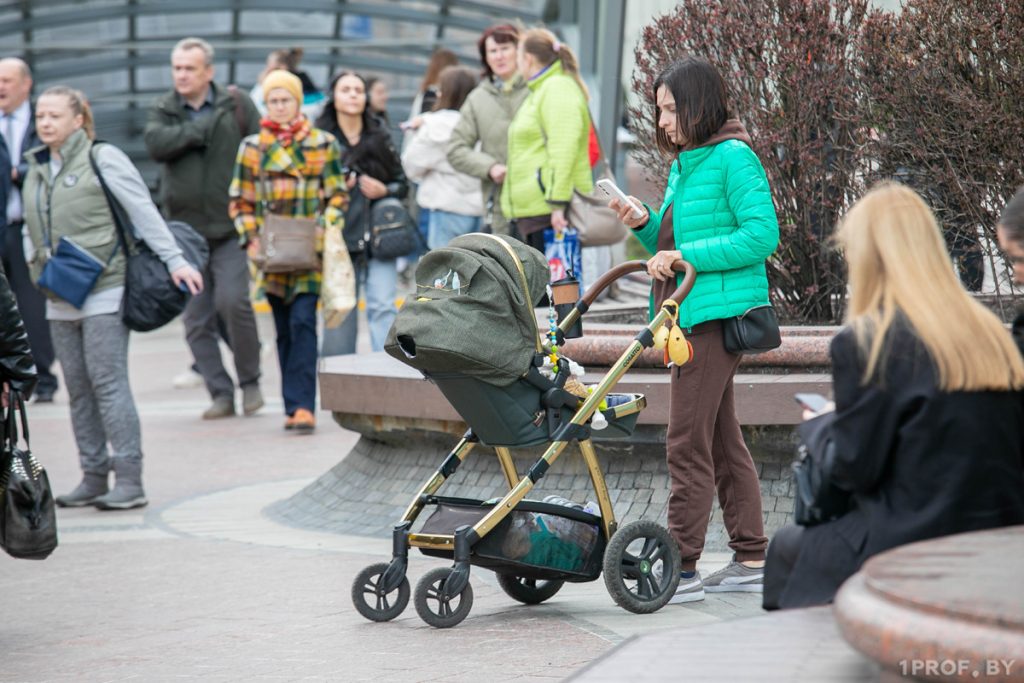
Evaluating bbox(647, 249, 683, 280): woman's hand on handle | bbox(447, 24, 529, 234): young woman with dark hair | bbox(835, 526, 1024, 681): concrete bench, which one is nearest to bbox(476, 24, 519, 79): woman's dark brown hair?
bbox(447, 24, 529, 234): young woman with dark hair

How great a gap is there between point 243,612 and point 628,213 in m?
2.00

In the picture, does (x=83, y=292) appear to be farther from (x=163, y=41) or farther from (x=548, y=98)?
(x=163, y=41)

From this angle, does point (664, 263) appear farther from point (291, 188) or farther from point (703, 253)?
point (291, 188)

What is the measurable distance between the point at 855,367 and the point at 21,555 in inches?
134

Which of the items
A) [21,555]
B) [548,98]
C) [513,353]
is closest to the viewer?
[513,353]

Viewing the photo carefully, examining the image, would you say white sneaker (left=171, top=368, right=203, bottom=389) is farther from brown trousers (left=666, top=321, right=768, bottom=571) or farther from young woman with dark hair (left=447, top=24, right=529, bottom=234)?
brown trousers (left=666, top=321, right=768, bottom=571)

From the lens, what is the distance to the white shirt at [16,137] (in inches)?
454

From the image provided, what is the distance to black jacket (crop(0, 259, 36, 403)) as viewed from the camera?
5746 millimetres

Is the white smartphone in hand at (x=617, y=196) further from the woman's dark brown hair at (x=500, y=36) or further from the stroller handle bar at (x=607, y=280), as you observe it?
the woman's dark brown hair at (x=500, y=36)

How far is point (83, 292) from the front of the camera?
7.91 metres

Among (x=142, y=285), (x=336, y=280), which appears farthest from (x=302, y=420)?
(x=142, y=285)

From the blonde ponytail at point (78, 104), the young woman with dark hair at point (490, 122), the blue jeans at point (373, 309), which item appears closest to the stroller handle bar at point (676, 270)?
the blonde ponytail at point (78, 104)

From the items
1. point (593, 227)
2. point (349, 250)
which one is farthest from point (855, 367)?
point (349, 250)

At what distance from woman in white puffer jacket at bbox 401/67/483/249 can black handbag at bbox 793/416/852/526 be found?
704 centimetres
